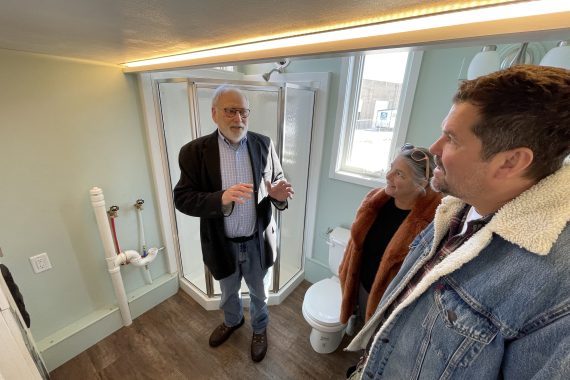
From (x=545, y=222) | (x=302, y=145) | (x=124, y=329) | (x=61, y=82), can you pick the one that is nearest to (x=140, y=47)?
(x=61, y=82)

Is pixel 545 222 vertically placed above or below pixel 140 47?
below

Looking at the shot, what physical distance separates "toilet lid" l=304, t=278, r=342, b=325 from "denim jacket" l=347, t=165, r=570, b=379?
84 centimetres

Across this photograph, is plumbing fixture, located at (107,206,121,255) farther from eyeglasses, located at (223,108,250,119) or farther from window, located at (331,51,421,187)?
window, located at (331,51,421,187)

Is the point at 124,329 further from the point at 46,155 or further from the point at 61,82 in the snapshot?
the point at 61,82

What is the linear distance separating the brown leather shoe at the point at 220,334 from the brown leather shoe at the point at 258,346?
6.7 inches

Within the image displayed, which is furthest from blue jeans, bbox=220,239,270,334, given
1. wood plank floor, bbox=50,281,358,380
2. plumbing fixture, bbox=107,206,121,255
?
plumbing fixture, bbox=107,206,121,255

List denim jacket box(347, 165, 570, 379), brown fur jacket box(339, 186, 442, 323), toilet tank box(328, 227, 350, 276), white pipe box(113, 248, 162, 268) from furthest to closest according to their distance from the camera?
toilet tank box(328, 227, 350, 276) < white pipe box(113, 248, 162, 268) < brown fur jacket box(339, 186, 442, 323) < denim jacket box(347, 165, 570, 379)

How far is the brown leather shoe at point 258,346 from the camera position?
1.43 meters

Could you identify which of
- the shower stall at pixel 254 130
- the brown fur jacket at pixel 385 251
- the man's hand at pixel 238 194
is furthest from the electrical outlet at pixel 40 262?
the brown fur jacket at pixel 385 251

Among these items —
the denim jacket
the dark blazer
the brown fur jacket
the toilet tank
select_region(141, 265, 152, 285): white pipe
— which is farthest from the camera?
select_region(141, 265, 152, 285): white pipe

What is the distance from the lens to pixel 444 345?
1.66 ft

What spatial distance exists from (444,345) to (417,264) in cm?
19

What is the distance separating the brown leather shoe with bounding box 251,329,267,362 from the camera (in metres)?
1.43

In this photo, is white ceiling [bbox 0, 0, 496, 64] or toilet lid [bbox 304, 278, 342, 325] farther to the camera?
toilet lid [bbox 304, 278, 342, 325]
